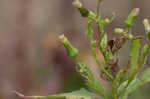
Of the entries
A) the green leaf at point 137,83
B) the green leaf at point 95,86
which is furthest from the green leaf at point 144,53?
the green leaf at point 95,86

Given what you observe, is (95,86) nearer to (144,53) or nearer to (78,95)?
(78,95)

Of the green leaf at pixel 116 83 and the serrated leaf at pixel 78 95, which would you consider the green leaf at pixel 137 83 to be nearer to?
the green leaf at pixel 116 83

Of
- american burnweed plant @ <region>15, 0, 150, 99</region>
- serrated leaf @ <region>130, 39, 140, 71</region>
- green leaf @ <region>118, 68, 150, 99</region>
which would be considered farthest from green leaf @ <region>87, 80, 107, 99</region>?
serrated leaf @ <region>130, 39, 140, 71</region>

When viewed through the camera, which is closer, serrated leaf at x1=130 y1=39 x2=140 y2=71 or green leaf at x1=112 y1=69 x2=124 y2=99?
green leaf at x1=112 y1=69 x2=124 y2=99

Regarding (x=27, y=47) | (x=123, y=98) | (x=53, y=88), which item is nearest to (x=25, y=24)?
(x=27, y=47)

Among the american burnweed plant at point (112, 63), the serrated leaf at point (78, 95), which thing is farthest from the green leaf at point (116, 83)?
the serrated leaf at point (78, 95)

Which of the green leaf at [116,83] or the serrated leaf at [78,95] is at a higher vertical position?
the green leaf at [116,83]

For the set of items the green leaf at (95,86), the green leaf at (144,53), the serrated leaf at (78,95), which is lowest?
the serrated leaf at (78,95)

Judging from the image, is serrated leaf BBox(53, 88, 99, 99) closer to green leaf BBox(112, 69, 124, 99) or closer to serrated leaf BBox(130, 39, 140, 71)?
green leaf BBox(112, 69, 124, 99)

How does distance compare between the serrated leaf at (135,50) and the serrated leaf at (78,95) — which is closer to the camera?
the serrated leaf at (78,95)

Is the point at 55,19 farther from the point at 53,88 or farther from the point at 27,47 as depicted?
the point at 53,88

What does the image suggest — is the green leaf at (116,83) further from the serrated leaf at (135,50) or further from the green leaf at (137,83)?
the serrated leaf at (135,50)

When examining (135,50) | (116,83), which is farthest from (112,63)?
(135,50)
